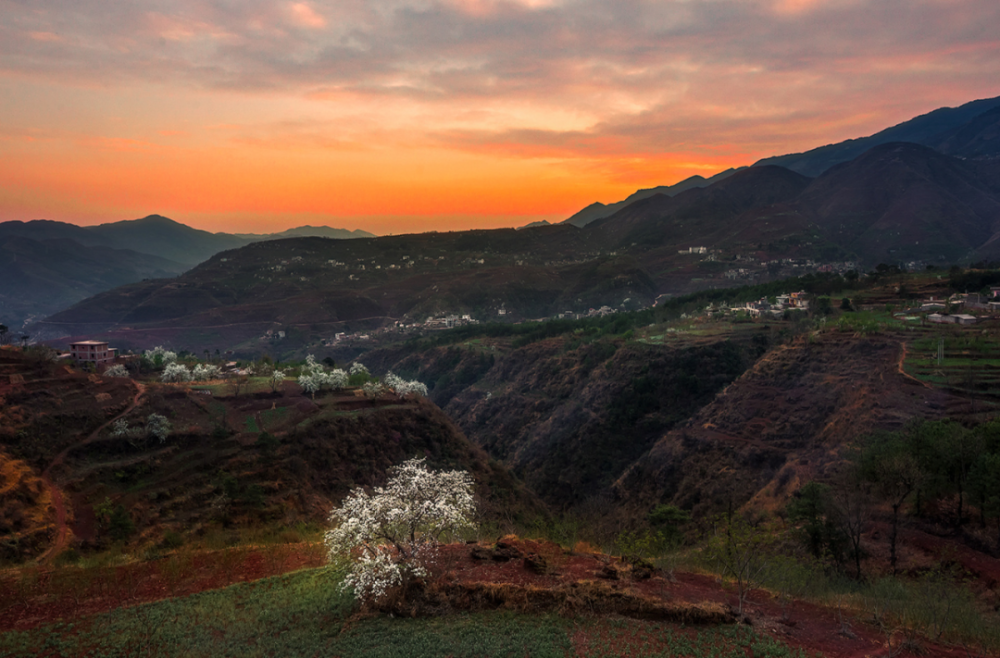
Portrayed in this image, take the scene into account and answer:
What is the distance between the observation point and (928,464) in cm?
2833

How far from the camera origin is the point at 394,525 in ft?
64.4

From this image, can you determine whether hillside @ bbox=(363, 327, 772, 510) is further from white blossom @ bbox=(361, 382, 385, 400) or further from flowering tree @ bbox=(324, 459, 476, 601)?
flowering tree @ bbox=(324, 459, 476, 601)

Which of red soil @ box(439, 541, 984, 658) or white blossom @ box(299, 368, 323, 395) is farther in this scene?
white blossom @ box(299, 368, 323, 395)

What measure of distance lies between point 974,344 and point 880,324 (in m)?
10.3

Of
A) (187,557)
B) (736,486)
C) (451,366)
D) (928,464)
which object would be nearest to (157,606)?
(187,557)

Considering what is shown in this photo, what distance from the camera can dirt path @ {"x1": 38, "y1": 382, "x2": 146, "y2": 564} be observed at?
28.1m

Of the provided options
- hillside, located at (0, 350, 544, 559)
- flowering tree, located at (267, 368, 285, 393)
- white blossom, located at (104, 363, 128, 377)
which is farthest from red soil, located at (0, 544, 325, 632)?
white blossom, located at (104, 363, 128, 377)

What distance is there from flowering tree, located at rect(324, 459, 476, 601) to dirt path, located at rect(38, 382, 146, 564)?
1818 cm

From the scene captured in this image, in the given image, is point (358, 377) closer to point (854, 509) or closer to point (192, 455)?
point (192, 455)

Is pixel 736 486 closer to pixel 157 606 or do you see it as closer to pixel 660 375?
pixel 660 375

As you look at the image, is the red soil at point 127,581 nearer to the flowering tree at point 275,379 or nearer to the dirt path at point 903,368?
the flowering tree at point 275,379

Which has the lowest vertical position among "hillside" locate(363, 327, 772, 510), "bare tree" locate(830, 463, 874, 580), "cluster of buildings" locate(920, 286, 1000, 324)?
"hillside" locate(363, 327, 772, 510)

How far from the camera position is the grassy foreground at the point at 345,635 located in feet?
54.3

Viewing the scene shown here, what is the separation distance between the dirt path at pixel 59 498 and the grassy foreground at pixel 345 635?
11.8m
